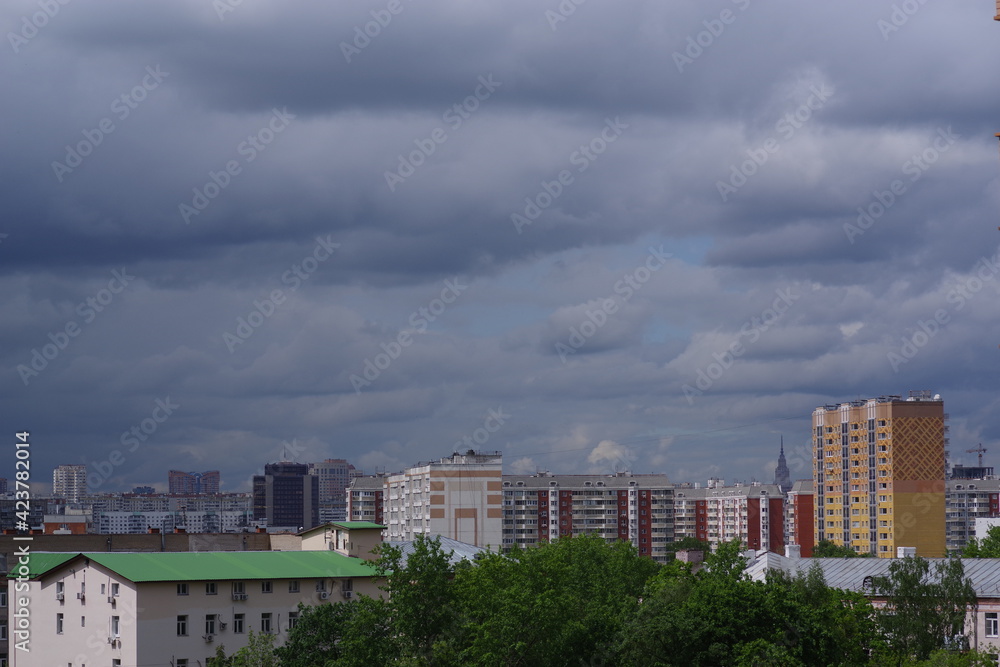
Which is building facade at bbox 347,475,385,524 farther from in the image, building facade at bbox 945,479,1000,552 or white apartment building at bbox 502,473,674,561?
building facade at bbox 945,479,1000,552

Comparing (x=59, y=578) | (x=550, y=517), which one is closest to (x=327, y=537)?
(x=59, y=578)

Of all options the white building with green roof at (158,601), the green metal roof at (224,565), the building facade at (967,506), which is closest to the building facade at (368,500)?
the building facade at (967,506)

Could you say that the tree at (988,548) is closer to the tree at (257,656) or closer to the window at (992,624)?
the window at (992,624)

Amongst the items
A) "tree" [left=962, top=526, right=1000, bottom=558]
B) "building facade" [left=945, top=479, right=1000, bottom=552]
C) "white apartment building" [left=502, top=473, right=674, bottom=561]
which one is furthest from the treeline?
"building facade" [left=945, top=479, right=1000, bottom=552]

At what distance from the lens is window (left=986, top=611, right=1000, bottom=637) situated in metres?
55.4

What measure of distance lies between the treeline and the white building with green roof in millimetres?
6253

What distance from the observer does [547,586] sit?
4672cm

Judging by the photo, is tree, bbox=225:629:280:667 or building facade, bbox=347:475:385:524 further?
building facade, bbox=347:475:385:524

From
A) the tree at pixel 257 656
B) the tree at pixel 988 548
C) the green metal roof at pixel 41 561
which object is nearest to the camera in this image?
the tree at pixel 257 656

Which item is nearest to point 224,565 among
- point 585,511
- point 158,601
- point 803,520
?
point 158,601

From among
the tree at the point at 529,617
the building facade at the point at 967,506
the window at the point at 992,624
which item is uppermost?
the building facade at the point at 967,506

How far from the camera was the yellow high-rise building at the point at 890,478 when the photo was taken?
6053 inches

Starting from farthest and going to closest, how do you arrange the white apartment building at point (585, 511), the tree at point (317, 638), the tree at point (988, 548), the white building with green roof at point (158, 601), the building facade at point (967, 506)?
the building facade at point (967, 506), the white apartment building at point (585, 511), the tree at point (988, 548), the white building with green roof at point (158, 601), the tree at point (317, 638)

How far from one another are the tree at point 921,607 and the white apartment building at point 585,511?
452 feet
